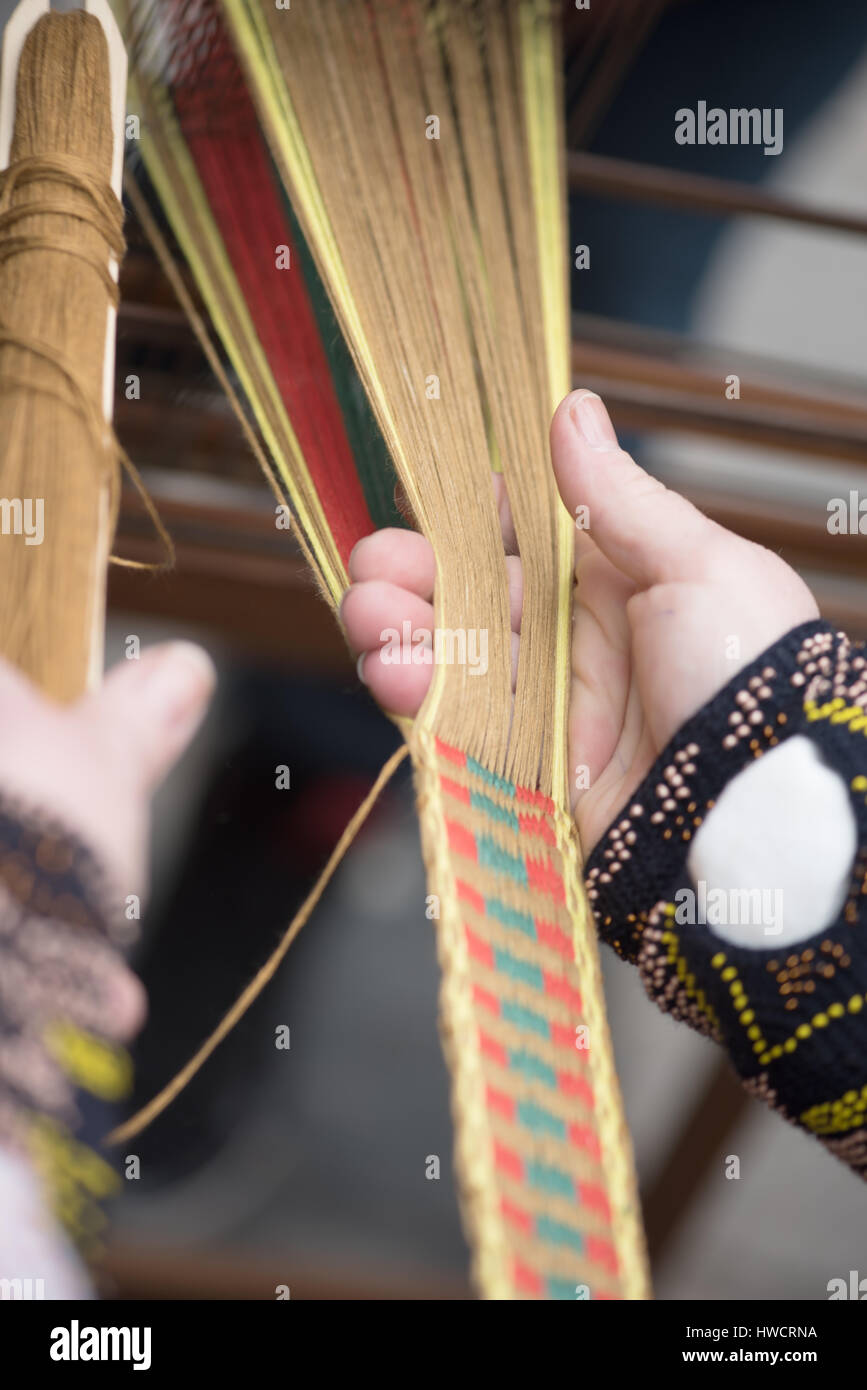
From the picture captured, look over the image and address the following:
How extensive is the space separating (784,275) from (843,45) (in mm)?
330

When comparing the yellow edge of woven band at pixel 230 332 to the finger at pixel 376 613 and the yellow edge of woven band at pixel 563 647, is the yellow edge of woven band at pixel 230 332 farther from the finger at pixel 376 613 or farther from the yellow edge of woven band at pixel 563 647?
the yellow edge of woven band at pixel 563 647

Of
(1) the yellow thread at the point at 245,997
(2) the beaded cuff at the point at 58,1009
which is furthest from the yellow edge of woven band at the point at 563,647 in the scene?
(2) the beaded cuff at the point at 58,1009

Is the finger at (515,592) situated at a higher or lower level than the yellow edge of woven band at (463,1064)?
higher

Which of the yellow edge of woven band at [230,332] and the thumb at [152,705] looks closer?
the thumb at [152,705]


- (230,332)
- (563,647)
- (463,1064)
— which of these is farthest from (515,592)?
(463,1064)

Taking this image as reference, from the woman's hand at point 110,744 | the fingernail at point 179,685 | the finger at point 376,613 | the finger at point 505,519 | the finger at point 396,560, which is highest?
the finger at point 505,519

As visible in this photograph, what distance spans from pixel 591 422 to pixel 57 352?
0.30m

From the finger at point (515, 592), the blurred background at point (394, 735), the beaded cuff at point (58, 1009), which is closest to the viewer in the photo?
the beaded cuff at point (58, 1009)

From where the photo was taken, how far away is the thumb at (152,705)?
1.52 feet

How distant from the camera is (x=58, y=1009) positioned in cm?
41

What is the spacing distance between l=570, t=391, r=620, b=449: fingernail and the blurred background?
193mm

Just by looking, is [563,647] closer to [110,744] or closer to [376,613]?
[376,613]

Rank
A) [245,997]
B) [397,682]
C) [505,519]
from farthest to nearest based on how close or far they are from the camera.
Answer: [505,519] < [397,682] < [245,997]

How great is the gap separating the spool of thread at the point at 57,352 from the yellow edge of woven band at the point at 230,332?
94 millimetres
